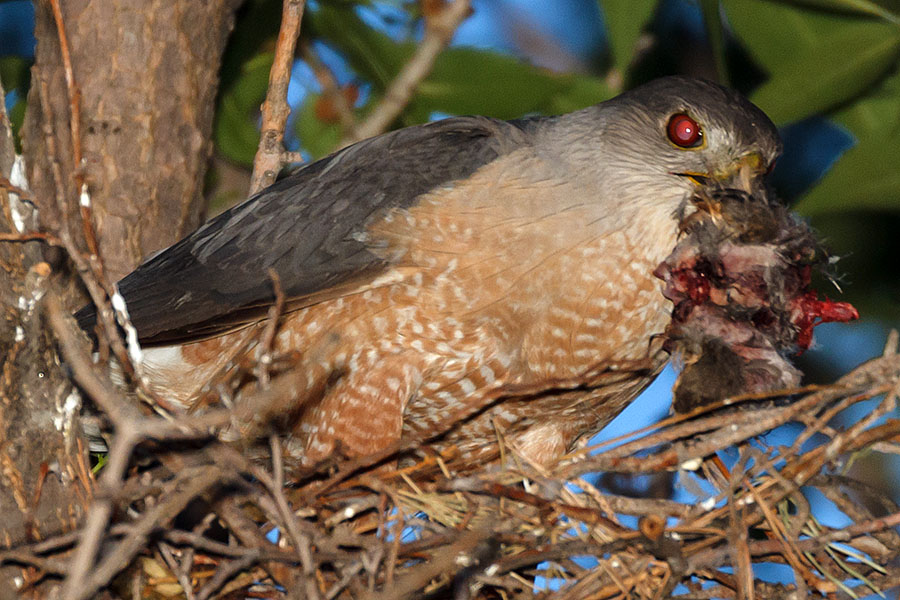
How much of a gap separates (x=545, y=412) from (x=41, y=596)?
1781 millimetres

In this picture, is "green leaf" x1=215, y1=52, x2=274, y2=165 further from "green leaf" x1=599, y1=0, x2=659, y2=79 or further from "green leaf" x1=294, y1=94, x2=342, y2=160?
"green leaf" x1=599, y1=0, x2=659, y2=79

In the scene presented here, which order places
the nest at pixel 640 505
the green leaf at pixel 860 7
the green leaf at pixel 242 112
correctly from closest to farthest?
the nest at pixel 640 505
the green leaf at pixel 860 7
the green leaf at pixel 242 112

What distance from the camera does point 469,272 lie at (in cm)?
360

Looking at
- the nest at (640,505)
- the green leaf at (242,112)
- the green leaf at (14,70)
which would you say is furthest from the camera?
the green leaf at (242,112)

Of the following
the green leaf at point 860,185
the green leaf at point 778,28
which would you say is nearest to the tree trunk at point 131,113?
the green leaf at point 778,28

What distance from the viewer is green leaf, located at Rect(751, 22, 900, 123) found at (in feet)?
16.9

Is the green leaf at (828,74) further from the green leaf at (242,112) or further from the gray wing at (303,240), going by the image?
the green leaf at (242,112)

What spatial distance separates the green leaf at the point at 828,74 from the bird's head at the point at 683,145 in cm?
147

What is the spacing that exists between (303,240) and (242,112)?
216 cm

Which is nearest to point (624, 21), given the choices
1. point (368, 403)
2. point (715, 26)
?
point (715, 26)

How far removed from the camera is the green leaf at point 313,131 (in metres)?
6.02

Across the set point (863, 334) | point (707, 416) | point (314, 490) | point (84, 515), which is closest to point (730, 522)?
point (707, 416)

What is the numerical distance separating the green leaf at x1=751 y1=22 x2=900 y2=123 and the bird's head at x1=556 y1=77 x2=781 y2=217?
1471mm

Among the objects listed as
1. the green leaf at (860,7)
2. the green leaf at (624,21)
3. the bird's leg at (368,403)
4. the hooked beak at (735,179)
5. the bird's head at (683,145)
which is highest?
the green leaf at (624,21)
